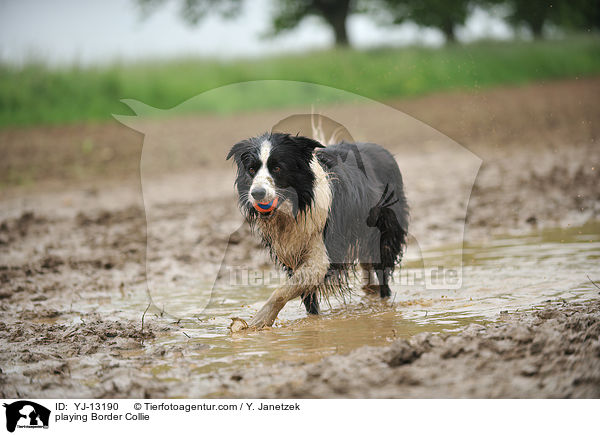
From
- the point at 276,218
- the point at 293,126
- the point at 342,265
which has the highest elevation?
the point at 293,126

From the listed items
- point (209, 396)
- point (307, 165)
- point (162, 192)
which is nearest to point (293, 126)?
point (307, 165)

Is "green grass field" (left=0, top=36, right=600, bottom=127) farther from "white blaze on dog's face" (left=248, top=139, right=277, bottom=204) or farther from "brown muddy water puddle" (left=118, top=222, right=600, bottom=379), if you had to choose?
"white blaze on dog's face" (left=248, top=139, right=277, bottom=204)

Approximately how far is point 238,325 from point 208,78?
12.3m

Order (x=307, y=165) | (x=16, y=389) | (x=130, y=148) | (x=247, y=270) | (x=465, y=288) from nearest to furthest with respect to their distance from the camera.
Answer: (x=16, y=389) → (x=307, y=165) → (x=465, y=288) → (x=247, y=270) → (x=130, y=148)

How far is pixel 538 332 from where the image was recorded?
11.3 ft

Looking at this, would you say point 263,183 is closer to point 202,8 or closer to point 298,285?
point 298,285

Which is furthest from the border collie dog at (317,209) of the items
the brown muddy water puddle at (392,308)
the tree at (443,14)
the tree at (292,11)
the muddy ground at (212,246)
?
the tree at (292,11)

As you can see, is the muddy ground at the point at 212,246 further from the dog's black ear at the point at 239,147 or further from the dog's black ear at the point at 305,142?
the dog's black ear at the point at 305,142

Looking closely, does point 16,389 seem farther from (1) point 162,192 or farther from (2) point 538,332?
(1) point 162,192

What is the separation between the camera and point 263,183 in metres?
3.92

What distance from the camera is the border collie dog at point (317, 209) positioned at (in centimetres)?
407

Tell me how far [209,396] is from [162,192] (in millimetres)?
7718

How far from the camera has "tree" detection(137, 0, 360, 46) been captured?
1362cm
